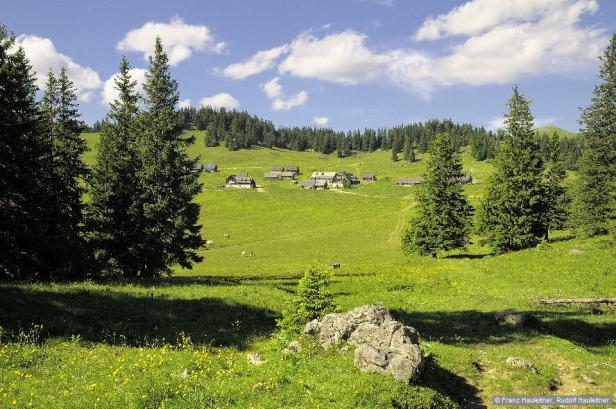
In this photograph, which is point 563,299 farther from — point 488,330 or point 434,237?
point 434,237

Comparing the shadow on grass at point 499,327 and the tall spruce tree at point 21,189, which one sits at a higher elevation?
the tall spruce tree at point 21,189

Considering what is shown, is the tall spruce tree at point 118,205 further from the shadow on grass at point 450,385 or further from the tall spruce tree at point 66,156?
the shadow on grass at point 450,385

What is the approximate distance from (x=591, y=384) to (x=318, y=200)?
424 ft

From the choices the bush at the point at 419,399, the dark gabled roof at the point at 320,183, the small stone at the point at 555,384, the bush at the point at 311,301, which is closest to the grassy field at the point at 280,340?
the small stone at the point at 555,384

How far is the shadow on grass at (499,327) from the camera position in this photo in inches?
805

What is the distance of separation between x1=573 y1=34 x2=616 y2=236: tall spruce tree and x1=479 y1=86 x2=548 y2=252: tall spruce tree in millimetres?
6717

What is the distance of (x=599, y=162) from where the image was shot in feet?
162

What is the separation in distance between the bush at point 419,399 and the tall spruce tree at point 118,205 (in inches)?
1047

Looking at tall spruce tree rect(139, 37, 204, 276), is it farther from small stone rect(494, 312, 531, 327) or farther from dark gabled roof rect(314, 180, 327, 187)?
dark gabled roof rect(314, 180, 327, 187)

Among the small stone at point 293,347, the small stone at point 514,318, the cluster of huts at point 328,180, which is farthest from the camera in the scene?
the cluster of huts at point 328,180

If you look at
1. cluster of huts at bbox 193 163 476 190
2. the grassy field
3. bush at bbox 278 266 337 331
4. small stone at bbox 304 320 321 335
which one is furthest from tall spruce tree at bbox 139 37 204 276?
cluster of huts at bbox 193 163 476 190

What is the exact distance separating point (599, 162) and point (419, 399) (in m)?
49.9

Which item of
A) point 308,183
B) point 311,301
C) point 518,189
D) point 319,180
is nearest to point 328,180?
point 319,180

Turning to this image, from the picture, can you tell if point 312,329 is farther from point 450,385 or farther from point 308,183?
point 308,183
